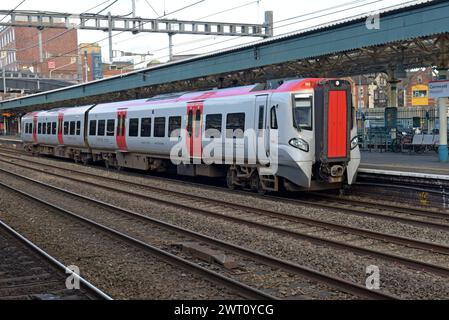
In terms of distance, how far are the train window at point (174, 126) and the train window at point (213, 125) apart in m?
1.78

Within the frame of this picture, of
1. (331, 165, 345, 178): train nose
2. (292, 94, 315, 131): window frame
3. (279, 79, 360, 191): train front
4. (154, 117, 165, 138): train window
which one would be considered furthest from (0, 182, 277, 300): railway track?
(154, 117, 165, 138): train window

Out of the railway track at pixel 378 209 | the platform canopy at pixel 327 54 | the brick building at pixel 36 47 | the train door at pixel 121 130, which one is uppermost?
the brick building at pixel 36 47

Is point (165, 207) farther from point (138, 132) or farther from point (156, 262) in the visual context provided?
point (138, 132)

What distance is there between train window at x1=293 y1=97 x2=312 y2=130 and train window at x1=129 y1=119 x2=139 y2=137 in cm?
904

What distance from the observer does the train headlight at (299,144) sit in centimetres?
1350

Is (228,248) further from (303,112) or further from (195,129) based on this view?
(195,129)

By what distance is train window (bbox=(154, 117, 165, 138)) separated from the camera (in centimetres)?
1917

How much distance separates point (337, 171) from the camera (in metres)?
14.0

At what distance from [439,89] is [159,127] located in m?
9.60

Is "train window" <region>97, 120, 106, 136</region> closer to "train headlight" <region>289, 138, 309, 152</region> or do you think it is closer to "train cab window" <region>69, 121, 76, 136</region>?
"train cab window" <region>69, 121, 76, 136</region>

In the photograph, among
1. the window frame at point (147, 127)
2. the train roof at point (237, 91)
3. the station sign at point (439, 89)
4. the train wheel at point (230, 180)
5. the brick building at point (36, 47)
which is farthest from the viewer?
the brick building at point (36, 47)

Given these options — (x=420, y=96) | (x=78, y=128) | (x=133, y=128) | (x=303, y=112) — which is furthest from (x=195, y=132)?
(x=420, y=96)

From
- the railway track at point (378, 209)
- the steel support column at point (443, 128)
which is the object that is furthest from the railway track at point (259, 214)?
the steel support column at point (443, 128)

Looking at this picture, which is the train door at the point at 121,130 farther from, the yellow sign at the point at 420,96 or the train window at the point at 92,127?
the yellow sign at the point at 420,96
